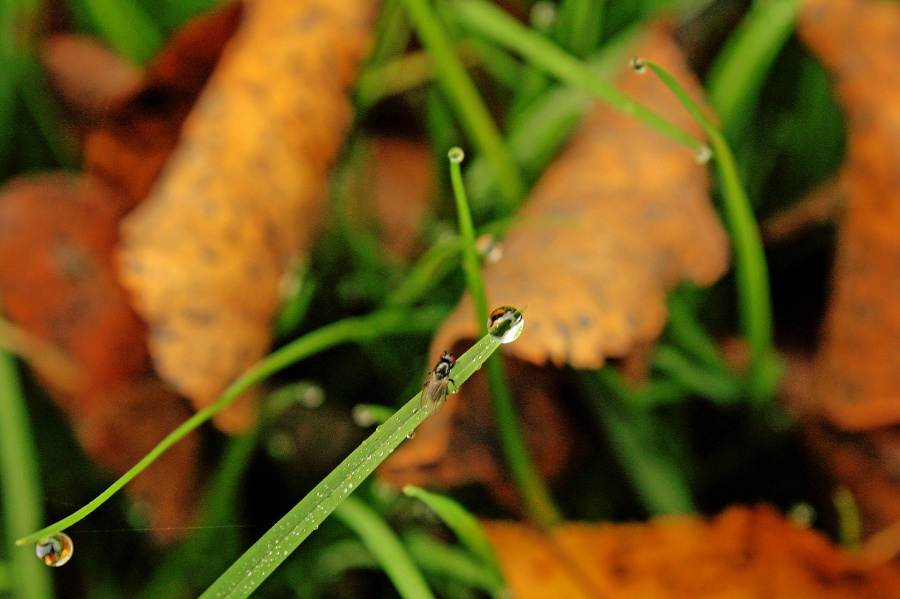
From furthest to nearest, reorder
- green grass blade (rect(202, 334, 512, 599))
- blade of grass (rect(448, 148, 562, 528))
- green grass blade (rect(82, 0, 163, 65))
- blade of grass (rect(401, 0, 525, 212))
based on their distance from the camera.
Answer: green grass blade (rect(82, 0, 163, 65)) < blade of grass (rect(401, 0, 525, 212)) < blade of grass (rect(448, 148, 562, 528)) < green grass blade (rect(202, 334, 512, 599))

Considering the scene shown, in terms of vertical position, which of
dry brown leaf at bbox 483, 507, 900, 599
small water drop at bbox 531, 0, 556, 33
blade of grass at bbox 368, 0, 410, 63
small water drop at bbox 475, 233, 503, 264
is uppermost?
blade of grass at bbox 368, 0, 410, 63

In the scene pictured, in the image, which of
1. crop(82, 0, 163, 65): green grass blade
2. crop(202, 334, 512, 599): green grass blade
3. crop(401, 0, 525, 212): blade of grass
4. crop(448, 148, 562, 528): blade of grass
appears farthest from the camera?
crop(82, 0, 163, 65): green grass blade

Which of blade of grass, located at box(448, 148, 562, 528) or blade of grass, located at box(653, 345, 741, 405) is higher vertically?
blade of grass, located at box(448, 148, 562, 528)

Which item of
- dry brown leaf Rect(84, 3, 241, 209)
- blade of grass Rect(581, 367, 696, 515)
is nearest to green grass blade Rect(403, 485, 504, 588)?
blade of grass Rect(581, 367, 696, 515)

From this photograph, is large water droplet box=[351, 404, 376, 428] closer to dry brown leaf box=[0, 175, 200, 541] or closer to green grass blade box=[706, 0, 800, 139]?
dry brown leaf box=[0, 175, 200, 541]

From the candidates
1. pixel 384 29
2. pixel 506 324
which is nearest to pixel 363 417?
pixel 506 324

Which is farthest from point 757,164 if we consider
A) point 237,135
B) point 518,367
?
point 237,135

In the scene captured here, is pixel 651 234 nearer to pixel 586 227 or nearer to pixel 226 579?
pixel 586 227
